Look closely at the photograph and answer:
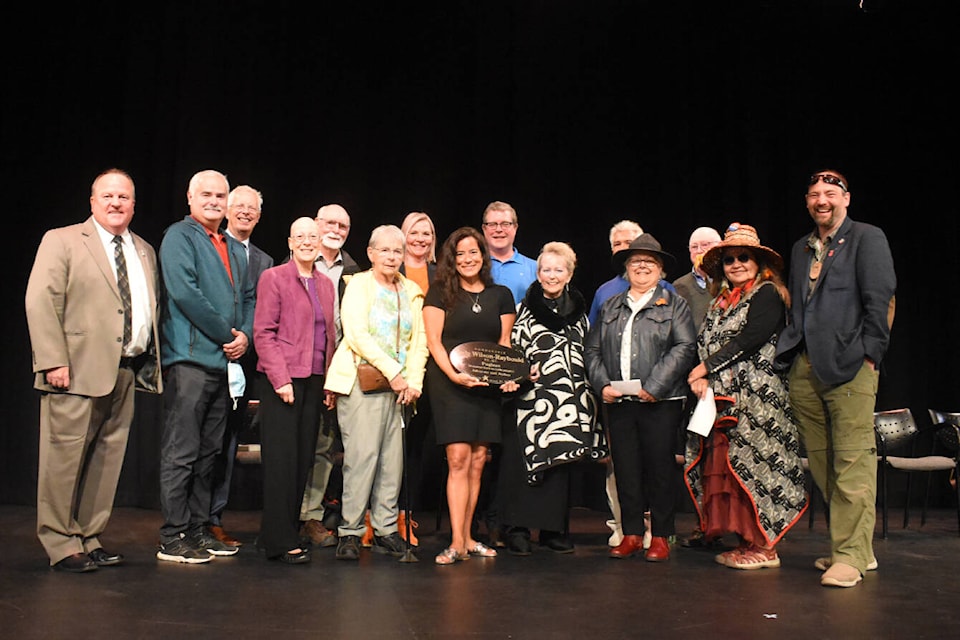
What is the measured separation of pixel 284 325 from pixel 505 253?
1430 millimetres

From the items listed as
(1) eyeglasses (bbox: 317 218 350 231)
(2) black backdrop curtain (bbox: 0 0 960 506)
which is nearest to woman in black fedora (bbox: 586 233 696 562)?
(1) eyeglasses (bbox: 317 218 350 231)

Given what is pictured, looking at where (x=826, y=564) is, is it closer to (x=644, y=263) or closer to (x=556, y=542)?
(x=556, y=542)

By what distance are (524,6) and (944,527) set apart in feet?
15.0

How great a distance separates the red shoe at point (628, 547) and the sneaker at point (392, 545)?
1035 mm

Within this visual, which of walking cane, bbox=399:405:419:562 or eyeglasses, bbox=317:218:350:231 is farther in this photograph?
eyeglasses, bbox=317:218:350:231

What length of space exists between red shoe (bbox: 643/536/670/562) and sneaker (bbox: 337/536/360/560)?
4.55 feet

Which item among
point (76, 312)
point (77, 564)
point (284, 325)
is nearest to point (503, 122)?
point (284, 325)

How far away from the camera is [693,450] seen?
447 cm

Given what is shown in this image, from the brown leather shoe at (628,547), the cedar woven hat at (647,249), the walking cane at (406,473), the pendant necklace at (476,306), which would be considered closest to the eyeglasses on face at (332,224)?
the pendant necklace at (476,306)

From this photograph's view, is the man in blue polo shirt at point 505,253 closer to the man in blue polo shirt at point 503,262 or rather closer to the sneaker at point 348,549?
the man in blue polo shirt at point 503,262

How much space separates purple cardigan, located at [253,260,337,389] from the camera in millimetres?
4191

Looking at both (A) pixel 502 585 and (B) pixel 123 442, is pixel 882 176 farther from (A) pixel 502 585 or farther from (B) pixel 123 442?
(B) pixel 123 442

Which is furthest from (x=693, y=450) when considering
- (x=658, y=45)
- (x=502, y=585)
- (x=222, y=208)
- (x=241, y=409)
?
(x=658, y=45)

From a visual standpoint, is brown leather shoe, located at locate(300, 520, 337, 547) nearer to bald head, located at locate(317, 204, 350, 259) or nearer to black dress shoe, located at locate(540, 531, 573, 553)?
black dress shoe, located at locate(540, 531, 573, 553)
